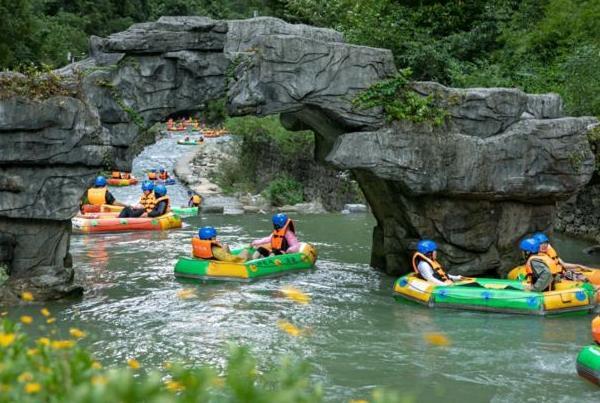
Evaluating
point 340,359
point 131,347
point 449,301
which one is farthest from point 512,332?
point 131,347

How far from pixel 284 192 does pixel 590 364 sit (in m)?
19.7

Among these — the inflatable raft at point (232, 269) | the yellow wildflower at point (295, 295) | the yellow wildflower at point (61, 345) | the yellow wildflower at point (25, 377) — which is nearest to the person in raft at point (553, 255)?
the yellow wildflower at point (295, 295)

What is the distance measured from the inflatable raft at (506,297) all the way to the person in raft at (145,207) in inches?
421

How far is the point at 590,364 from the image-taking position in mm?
9328

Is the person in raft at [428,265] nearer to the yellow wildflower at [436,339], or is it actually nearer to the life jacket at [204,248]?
the yellow wildflower at [436,339]

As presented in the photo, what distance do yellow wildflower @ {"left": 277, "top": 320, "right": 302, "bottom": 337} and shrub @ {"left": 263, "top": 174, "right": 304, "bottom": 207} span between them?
15.8 m

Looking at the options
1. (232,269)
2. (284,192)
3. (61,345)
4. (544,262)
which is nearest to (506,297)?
(544,262)

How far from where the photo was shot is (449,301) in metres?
13.1

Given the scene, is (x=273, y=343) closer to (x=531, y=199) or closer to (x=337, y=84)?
(x=337, y=84)

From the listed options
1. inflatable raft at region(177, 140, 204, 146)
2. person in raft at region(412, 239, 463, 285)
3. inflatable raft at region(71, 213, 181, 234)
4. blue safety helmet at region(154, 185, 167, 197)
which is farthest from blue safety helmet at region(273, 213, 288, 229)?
inflatable raft at region(177, 140, 204, 146)

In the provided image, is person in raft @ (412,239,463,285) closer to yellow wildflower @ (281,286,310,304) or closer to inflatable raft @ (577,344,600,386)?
yellow wildflower @ (281,286,310,304)

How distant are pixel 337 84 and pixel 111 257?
23.3 ft

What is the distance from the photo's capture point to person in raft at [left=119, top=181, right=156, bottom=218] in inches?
874

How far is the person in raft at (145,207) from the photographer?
874 inches
